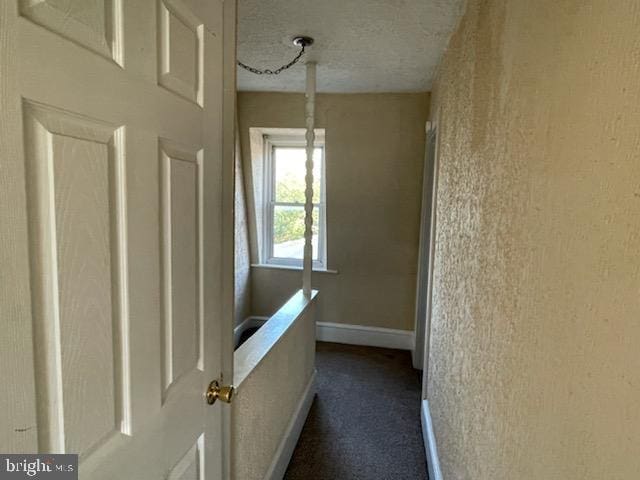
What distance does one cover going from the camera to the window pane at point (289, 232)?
394cm

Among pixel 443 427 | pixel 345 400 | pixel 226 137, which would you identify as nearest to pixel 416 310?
pixel 345 400

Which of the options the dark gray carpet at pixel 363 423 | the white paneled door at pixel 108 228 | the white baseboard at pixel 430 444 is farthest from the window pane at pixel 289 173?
the white paneled door at pixel 108 228

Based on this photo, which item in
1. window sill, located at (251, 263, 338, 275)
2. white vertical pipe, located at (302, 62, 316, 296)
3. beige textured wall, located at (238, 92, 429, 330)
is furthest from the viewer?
window sill, located at (251, 263, 338, 275)

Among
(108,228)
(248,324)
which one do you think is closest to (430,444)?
(108,228)

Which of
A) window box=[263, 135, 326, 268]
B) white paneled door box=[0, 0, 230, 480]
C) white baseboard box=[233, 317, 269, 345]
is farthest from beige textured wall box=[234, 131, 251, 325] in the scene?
white paneled door box=[0, 0, 230, 480]

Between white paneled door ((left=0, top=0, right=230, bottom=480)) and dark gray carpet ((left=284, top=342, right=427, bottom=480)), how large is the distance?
1375 millimetres

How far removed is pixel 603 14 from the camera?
0.58 metres

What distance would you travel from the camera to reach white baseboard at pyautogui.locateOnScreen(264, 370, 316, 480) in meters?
1.86

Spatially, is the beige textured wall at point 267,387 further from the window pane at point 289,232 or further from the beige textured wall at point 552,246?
the window pane at point 289,232

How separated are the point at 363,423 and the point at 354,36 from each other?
7.70 feet

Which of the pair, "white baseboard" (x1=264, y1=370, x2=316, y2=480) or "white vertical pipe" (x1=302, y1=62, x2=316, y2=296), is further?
"white vertical pipe" (x1=302, y1=62, x2=316, y2=296)

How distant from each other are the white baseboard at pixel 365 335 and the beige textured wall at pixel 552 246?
7.05 ft

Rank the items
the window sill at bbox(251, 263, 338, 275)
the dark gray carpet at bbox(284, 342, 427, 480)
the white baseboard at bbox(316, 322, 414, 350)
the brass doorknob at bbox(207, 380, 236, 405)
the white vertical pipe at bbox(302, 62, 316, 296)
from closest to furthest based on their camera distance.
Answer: the brass doorknob at bbox(207, 380, 236, 405), the dark gray carpet at bbox(284, 342, 427, 480), the white vertical pipe at bbox(302, 62, 316, 296), the white baseboard at bbox(316, 322, 414, 350), the window sill at bbox(251, 263, 338, 275)

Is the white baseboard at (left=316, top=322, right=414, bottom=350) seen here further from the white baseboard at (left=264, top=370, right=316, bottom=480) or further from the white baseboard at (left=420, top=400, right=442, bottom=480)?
the white baseboard at (left=420, top=400, right=442, bottom=480)
